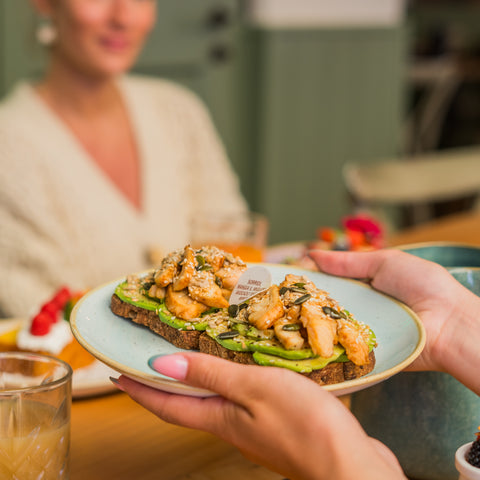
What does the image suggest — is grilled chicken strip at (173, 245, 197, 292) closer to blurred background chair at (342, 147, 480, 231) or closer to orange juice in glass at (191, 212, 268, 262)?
orange juice in glass at (191, 212, 268, 262)

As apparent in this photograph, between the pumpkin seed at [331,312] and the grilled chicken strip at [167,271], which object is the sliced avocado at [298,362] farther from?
the grilled chicken strip at [167,271]

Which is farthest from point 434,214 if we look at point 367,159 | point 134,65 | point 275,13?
point 134,65

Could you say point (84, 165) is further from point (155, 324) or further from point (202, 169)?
point (155, 324)

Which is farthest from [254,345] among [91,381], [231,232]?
[231,232]

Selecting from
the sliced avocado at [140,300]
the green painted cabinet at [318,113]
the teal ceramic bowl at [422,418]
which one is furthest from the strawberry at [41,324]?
the green painted cabinet at [318,113]

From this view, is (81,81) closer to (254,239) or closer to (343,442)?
(254,239)
